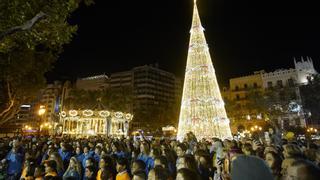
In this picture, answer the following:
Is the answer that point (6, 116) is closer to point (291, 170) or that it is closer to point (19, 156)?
point (19, 156)

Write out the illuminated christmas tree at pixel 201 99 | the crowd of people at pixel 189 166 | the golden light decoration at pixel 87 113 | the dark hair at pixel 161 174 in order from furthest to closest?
the golden light decoration at pixel 87 113, the illuminated christmas tree at pixel 201 99, the dark hair at pixel 161 174, the crowd of people at pixel 189 166

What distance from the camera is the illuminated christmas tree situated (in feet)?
60.2

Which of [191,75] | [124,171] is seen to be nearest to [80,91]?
[191,75]

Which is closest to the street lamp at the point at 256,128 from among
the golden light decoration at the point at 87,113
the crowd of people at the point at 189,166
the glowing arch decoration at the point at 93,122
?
the glowing arch decoration at the point at 93,122

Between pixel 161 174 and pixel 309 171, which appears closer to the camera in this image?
pixel 309 171

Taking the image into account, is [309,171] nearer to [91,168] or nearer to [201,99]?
[91,168]

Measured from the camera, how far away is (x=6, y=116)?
60.4 ft

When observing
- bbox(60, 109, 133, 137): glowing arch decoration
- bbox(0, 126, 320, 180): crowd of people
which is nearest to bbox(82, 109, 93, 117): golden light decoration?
bbox(60, 109, 133, 137): glowing arch decoration

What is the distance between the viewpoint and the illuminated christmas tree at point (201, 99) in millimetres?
18344

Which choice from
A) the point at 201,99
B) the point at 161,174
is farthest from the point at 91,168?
the point at 201,99

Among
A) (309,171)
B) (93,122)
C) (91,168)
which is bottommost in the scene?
(91,168)

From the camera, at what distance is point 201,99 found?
18281mm

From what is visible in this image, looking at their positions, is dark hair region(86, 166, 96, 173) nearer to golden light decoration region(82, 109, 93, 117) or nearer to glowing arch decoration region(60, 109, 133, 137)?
glowing arch decoration region(60, 109, 133, 137)

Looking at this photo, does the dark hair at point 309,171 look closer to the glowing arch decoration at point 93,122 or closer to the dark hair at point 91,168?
the dark hair at point 91,168
